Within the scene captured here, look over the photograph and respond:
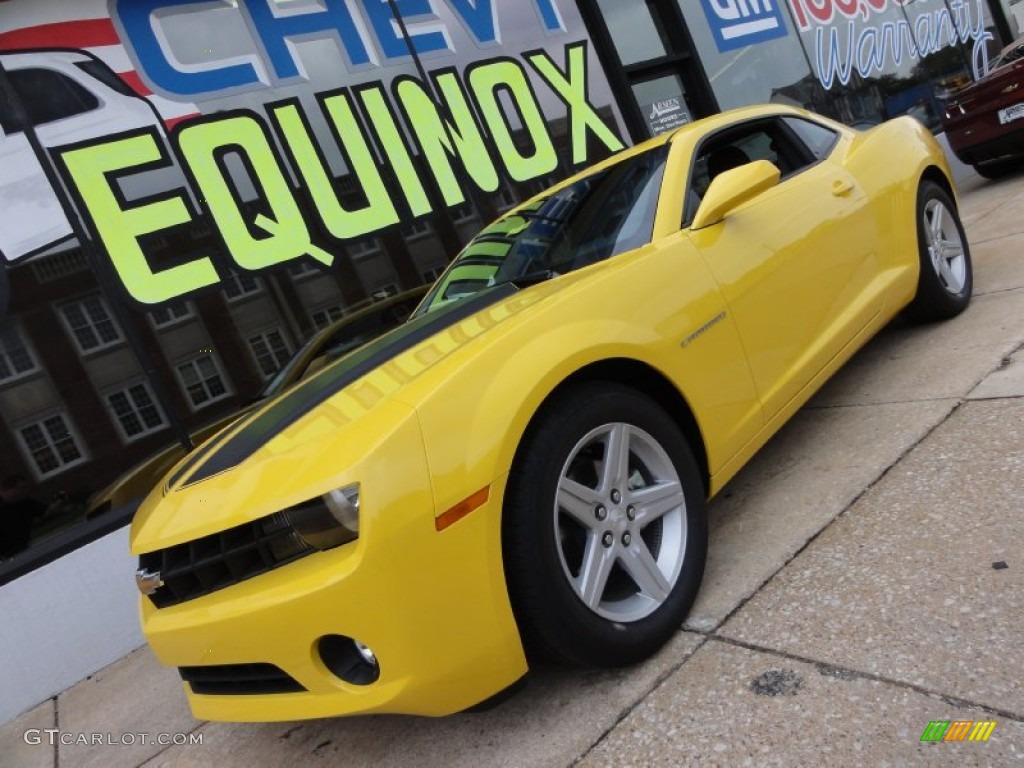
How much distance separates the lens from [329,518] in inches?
71.4

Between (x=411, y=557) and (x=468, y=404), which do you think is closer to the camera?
(x=411, y=557)

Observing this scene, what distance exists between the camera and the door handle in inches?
133

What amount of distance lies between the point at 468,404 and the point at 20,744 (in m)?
2.82

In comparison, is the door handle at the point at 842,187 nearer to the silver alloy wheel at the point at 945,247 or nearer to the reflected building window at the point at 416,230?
the silver alloy wheel at the point at 945,247

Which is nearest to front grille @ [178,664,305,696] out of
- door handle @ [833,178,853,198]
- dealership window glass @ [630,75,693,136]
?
door handle @ [833,178,853,198]

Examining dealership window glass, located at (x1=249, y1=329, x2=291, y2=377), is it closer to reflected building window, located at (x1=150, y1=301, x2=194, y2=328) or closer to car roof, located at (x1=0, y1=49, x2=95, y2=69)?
reflected building window, located at (x1=150, y1=301, x2=194, y2=328)

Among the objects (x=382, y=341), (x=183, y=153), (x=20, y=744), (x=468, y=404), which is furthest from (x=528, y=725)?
(x=183, y=153)

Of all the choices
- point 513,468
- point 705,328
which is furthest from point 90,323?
point 705,328

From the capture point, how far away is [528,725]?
212 centimetres

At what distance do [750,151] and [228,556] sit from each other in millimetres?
2841

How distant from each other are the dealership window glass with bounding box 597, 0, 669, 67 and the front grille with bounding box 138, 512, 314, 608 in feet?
24.7

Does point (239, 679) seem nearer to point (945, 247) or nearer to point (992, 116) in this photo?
point (945, 247)

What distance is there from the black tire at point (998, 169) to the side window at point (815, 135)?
20.6 feet

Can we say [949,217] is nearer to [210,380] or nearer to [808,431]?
[808,431]
